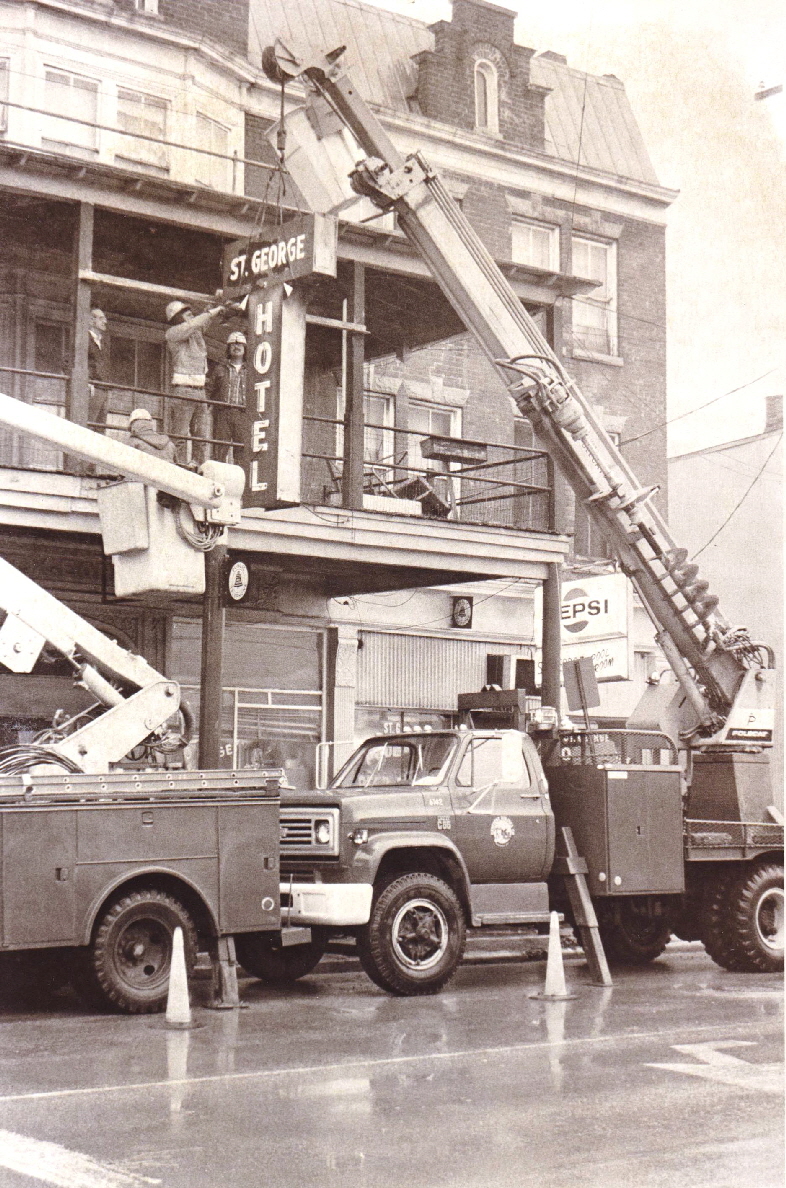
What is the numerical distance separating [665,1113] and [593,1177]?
140 centimetres

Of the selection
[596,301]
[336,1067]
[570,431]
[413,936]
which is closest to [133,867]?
[413,936]

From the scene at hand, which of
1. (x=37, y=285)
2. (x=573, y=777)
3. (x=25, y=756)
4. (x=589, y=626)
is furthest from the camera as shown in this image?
(x=589, y=626)

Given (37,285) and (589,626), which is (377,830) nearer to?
(589,626)

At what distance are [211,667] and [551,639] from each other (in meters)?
4.62

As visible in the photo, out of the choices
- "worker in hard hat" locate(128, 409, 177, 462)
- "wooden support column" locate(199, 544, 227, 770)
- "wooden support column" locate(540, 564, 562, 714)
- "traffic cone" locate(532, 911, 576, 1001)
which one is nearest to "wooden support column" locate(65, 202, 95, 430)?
"worker in hard hat" locate(128, 409, 177, 462)

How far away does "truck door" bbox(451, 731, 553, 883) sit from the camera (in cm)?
1245

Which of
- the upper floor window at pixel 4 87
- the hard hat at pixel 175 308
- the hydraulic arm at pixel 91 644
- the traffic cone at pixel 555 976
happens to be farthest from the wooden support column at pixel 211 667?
the upper floor window at pixel 4 87

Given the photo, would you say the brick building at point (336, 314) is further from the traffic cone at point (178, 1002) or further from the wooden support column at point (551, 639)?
the traffic cone at point (178, 1002)

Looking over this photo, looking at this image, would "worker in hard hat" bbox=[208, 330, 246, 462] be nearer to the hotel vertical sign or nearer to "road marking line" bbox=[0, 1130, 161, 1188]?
the hotel vertical sign

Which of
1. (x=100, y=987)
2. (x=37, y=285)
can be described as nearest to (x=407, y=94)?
(x=37, y=285)

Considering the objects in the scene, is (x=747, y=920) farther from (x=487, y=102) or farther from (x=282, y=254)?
(x=487, y=102)

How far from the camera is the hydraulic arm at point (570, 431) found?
15672 mm

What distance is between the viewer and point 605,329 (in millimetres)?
25000

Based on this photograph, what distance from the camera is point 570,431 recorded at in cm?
1606
